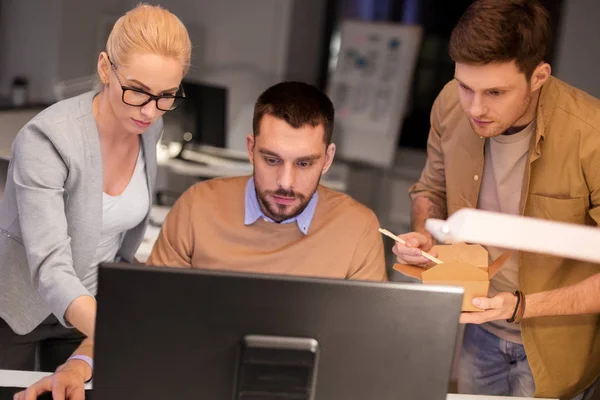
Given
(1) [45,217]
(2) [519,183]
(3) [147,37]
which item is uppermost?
(3) [147,37]

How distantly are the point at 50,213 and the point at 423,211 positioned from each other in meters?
1.01

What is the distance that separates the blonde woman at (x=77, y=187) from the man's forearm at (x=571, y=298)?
100cm

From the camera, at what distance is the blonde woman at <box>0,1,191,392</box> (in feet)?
5.83

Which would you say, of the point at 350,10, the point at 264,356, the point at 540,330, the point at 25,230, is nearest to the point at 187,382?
the point at 264,356

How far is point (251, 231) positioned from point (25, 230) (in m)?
0.55

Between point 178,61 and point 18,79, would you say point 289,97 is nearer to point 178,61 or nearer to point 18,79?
point 178,61

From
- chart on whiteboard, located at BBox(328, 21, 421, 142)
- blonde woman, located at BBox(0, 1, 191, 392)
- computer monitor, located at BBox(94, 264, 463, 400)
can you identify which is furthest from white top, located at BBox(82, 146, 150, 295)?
chart on whiteboard, located at BBox(328, 21, 421, 142)

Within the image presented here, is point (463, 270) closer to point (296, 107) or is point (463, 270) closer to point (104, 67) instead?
point (296, 107)

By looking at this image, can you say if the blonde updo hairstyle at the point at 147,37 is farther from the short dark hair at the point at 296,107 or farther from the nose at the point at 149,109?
the short dark hair at the point at 296,107

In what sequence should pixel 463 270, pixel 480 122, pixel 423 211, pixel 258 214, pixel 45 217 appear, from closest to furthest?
pixel 463 270 → pixel 45 217 → pixel 480 122 → pixel 258 214 → pixel 423 211

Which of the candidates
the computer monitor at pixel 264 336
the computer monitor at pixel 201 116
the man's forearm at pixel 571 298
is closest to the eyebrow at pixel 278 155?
the man's forearm at pixel 571 298

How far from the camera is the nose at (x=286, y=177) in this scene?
1.93 meters

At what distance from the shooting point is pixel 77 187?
192cm

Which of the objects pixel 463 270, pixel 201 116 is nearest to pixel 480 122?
pixel 463 270
